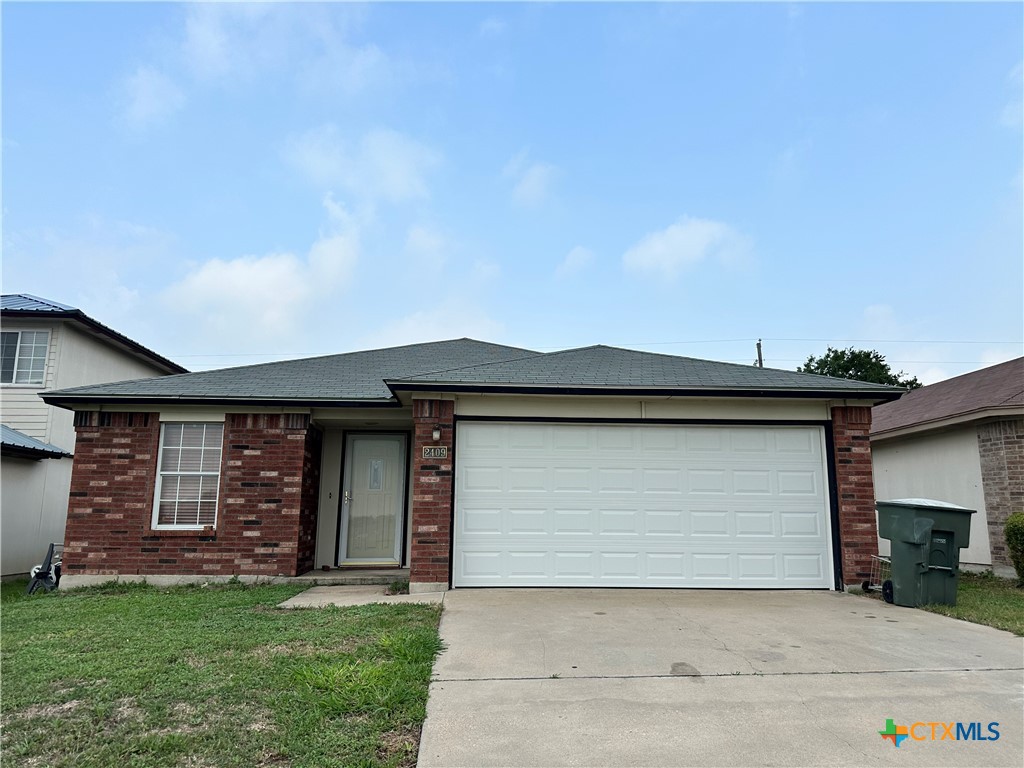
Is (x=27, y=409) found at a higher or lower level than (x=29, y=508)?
higher

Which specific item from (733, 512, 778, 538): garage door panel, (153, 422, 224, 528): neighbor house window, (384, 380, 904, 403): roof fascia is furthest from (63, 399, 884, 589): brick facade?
(733, 512, 778, 538): garage door panel

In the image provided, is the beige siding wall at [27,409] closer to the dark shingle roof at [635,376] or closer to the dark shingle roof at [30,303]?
the dark shingle roof at [30,303]

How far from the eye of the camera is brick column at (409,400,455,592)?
7758mm

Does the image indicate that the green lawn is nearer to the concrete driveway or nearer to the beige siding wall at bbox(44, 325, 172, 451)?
the concrete driveway

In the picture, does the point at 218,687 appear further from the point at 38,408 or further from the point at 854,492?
the point at 38,408

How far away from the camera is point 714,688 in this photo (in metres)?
3.99

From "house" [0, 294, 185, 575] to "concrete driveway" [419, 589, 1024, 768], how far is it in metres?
9.65

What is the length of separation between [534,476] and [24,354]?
39.9 feet

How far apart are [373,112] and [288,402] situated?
710 centimetres

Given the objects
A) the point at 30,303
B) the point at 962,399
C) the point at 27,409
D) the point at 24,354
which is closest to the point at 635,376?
the point at 962,399

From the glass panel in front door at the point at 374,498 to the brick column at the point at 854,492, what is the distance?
6788mm

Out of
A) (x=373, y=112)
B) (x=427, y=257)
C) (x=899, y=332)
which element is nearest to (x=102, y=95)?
(x=373, y=112)

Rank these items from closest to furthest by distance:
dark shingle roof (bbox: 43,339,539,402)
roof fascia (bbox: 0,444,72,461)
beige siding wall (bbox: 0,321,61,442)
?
dark shingle roof (bbox: 43,339,539,402) → roof fascia (bbox: 0,444,72,461) → beige siding wall (bbox: 0,321,61,442)

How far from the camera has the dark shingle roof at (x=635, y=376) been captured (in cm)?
797
